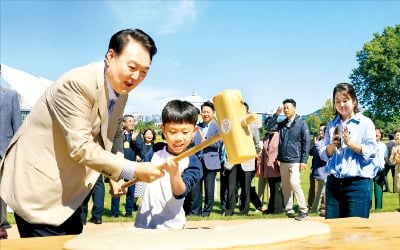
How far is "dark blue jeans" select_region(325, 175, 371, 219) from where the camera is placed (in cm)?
378

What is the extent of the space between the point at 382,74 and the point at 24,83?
3686 centimetres

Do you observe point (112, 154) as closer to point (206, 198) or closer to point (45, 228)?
point (45, 228)

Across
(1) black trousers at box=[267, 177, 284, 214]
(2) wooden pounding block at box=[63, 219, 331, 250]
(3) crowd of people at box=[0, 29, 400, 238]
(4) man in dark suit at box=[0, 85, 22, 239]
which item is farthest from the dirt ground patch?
(2) wooden pounding block at box=[63, 219, 331, 250]

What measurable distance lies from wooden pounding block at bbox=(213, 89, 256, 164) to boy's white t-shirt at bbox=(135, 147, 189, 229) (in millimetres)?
724

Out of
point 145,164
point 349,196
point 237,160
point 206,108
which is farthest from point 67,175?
point 206,108

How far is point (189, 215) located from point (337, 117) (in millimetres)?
3998

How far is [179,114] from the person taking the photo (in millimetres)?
2820

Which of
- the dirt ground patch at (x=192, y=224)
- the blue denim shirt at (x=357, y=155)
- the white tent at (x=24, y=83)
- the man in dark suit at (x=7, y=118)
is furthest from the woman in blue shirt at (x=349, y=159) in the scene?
the white tent at (x=24, y=83)

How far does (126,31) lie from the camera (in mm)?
2391

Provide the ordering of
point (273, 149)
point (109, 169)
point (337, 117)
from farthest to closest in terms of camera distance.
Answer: point (273, 149), point (337, 117), point (109, 169)

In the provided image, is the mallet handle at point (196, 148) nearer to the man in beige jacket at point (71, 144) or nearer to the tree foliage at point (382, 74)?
the man in beige jacket at point (71, 144)

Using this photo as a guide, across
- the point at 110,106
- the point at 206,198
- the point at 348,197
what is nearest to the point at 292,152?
the point at 206,198

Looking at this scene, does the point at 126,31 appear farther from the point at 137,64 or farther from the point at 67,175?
the point at 67,175

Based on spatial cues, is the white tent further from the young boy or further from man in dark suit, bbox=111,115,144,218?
the young boy
